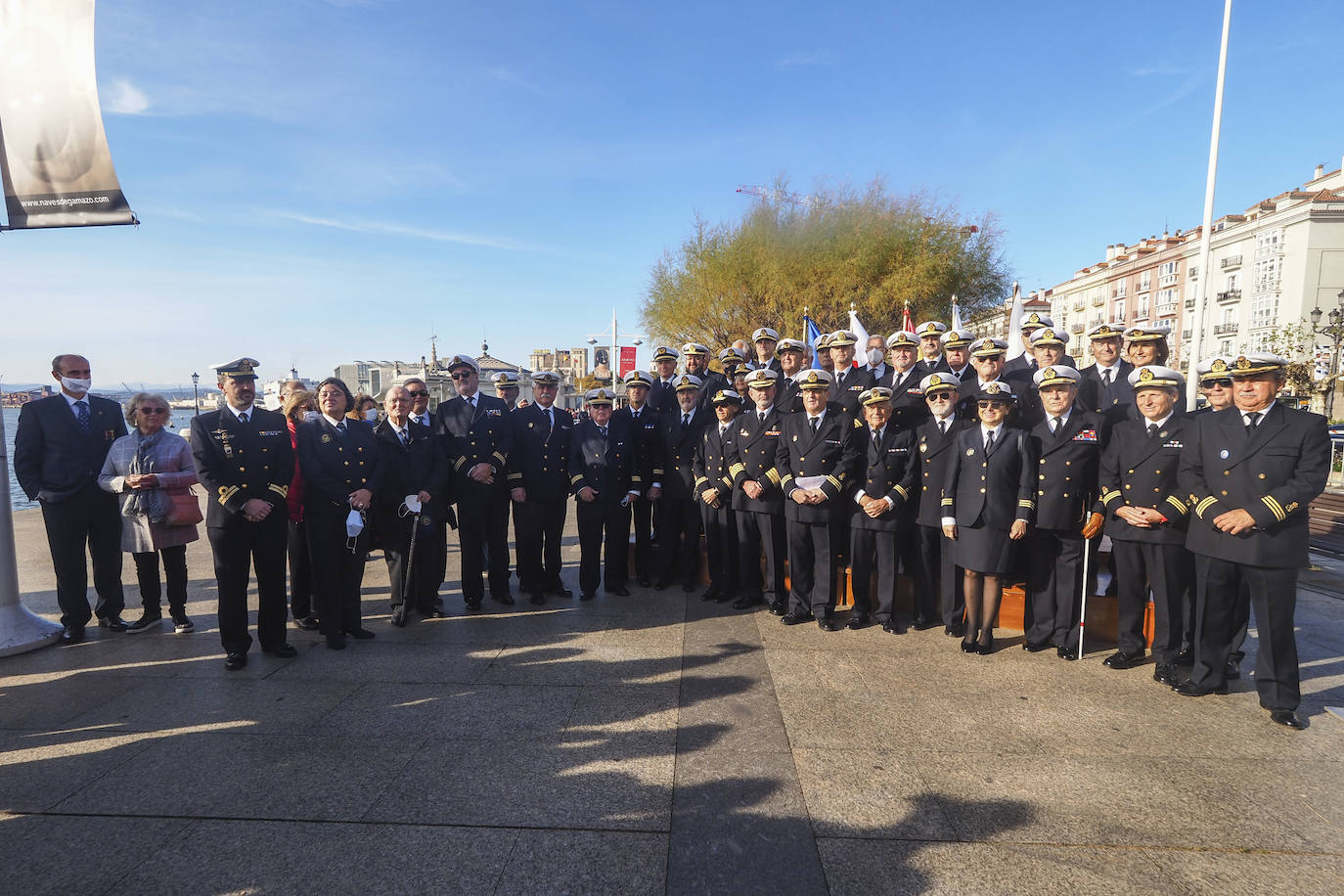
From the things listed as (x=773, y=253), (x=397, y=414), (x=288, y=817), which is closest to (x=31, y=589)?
(x=397, y=414)

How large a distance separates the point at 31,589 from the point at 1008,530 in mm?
9008

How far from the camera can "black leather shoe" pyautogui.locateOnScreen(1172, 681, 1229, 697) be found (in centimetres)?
443

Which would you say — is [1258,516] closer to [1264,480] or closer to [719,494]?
[1264,480]

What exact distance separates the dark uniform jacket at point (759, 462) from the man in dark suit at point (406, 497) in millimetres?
2572

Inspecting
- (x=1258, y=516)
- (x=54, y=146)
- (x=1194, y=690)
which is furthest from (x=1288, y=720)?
(x=54, y=146)

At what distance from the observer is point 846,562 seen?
20.9ft

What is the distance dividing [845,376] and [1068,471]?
2.44 m

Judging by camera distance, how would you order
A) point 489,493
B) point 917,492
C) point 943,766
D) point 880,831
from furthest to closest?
point 489,493 < point 917,492 < point 943,766 < point 880,831

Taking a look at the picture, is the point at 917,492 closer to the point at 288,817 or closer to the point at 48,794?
the point at 288,817

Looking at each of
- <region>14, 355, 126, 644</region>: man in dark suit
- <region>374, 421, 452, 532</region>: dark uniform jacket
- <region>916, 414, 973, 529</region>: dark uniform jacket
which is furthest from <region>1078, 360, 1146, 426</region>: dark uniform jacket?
<region>14, 355, 126, 644</region>: man in dark suit

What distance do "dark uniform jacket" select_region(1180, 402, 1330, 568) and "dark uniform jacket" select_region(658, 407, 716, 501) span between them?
3865 mm

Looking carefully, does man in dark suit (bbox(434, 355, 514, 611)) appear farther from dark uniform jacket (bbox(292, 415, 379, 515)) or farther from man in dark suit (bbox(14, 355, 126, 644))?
man in dark suit (bbox(14, 355, 126, 644))

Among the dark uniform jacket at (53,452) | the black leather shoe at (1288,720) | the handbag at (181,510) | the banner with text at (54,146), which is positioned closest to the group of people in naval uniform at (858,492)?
the black leather shoe at (1288,720)

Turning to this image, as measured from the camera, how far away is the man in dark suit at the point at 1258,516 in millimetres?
4027
